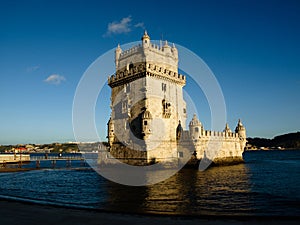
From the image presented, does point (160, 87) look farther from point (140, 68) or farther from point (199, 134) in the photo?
point (199, 134)

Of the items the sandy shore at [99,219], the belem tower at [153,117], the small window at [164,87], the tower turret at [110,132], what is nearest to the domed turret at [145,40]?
the belem tower at [153,117]

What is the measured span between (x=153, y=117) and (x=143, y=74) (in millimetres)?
7453

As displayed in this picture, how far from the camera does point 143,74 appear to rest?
46.2 metres

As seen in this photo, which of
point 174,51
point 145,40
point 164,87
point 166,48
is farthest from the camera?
point 174,51

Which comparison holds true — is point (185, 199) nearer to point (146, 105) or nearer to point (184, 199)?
point (184, 199)

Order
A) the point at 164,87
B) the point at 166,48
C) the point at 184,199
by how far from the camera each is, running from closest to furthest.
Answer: the point at 184,199, the point at 164,87, the point at 166,48

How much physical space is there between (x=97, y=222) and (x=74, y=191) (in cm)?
1420

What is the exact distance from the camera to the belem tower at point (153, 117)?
4572 centimetres

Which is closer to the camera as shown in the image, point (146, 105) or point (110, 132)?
point (146, 105)

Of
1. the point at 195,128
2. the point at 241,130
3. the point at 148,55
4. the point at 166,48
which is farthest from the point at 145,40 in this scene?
the point at 241,130

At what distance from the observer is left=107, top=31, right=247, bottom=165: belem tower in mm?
45719

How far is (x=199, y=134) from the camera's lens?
46.4 m

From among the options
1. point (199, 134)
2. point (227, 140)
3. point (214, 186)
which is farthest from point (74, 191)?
point (227, 140)

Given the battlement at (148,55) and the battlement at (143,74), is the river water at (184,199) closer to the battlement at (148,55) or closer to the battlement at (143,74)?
the battlement at (143,74)
